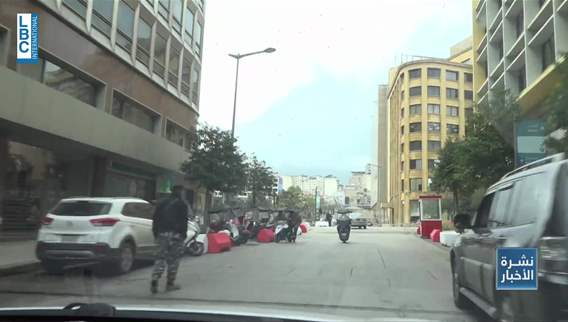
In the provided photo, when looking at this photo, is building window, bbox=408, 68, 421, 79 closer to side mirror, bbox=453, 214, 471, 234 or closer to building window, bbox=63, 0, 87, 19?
building window, bbox=63, 0, 87, 19

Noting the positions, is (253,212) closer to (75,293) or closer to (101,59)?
(101,59)

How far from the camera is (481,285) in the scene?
6.38 m

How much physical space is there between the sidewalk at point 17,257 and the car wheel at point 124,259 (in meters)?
1.77

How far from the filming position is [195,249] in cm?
1648

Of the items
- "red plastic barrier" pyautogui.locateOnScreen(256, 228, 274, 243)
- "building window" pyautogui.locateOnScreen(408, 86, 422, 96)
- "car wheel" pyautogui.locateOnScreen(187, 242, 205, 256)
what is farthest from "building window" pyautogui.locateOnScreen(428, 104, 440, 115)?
"car wheel" pyautogui.locateOnScreen(187, 242, 205, 256)

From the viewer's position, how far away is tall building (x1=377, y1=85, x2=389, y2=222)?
112 m

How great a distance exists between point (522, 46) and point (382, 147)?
88.8 meters

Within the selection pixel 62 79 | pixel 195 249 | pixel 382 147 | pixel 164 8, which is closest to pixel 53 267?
pixel 195 249

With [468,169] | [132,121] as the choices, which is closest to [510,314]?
[468,169]

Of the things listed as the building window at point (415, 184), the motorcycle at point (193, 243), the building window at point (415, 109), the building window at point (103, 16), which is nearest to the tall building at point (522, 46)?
the motorcycle at point (193, 243)

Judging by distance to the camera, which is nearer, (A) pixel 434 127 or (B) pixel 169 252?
(B) pixel 169 252

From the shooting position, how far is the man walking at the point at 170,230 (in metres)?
9.67

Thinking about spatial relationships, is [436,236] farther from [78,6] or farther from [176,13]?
[78,6]

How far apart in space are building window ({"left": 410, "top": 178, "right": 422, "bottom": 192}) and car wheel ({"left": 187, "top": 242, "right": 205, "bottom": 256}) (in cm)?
6888
